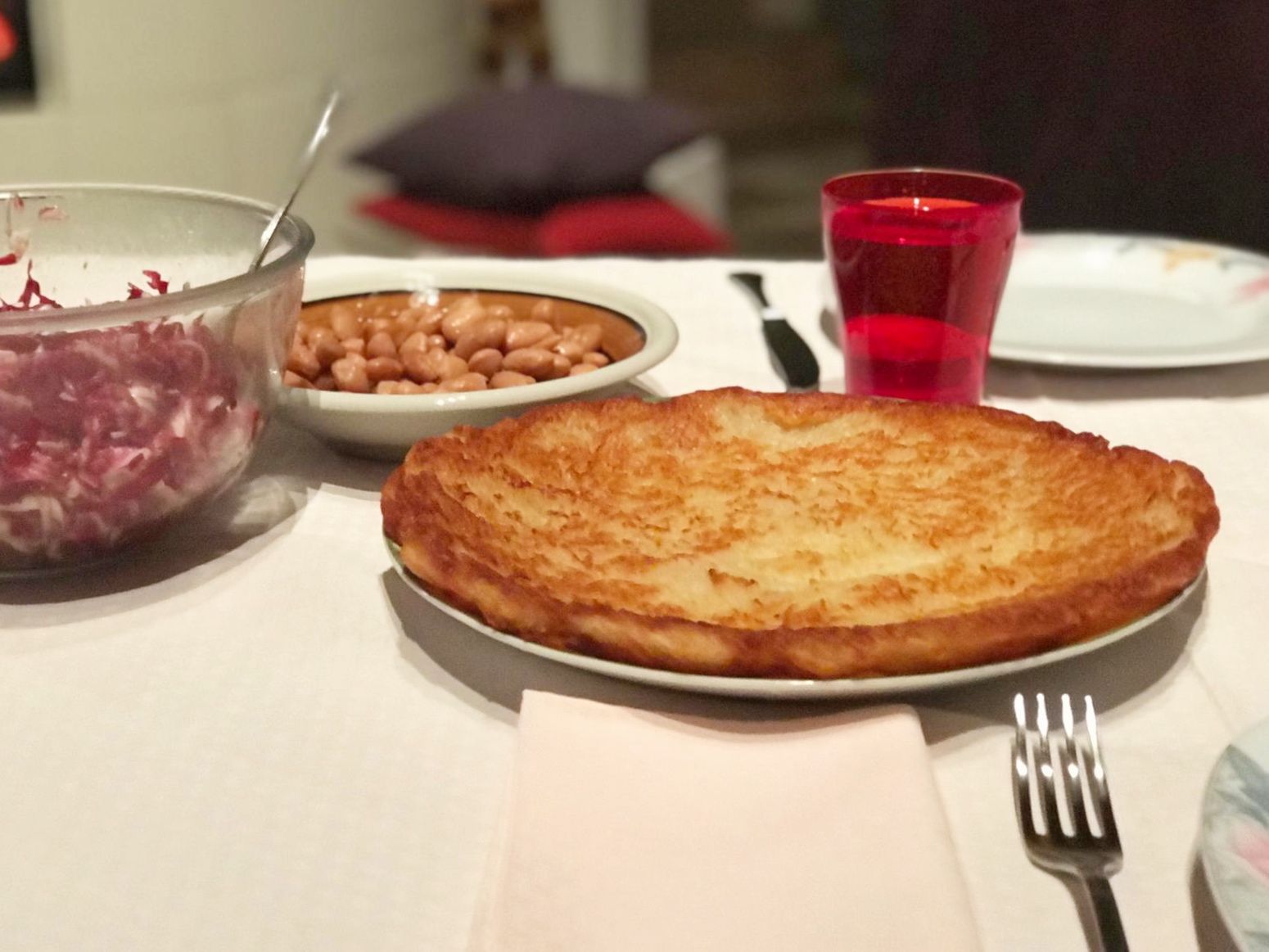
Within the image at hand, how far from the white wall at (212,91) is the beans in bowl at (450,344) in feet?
5.13

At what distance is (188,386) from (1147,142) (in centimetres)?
230

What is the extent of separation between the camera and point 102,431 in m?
0.72

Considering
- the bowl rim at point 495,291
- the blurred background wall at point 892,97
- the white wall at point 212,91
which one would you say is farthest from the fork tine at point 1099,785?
the white wall at point 212,91

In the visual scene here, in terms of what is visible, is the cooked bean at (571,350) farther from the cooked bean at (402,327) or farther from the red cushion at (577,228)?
the red cushion at (577,228)

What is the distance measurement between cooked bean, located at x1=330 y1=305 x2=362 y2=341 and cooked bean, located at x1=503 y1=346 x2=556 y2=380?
16 centimetres

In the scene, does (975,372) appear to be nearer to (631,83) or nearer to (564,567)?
(564,567)

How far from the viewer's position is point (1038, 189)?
2660 mm

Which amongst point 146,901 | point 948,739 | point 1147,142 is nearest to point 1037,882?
point 948,739

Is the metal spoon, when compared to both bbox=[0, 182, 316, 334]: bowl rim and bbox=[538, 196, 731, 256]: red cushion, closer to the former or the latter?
bbox=[0, 182, 316, 334]: bowl rim

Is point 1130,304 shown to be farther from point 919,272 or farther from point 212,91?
point 212,91

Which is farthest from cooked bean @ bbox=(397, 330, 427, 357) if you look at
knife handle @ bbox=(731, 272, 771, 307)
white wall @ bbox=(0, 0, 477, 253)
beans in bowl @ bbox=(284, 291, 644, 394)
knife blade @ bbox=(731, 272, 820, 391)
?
white wall @ bbox=(0, 0, 477, 253)

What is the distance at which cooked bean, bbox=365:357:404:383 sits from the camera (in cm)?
95

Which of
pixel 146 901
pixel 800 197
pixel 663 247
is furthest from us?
pixel 800 197

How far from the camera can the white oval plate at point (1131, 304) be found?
1.08m
